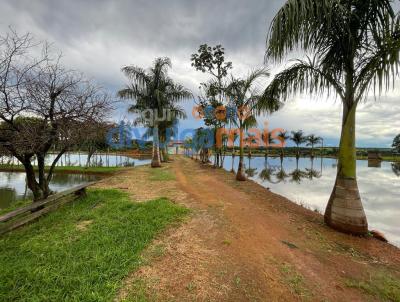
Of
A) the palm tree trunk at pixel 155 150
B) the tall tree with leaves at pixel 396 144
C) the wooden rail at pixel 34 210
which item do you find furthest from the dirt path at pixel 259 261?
the tall tree with leaves at pixel 396 144

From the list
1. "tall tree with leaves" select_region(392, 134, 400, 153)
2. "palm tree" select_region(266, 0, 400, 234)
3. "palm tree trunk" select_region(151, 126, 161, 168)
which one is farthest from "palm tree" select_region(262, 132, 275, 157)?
"palm tree" select_region(266, 0, 400, 234)

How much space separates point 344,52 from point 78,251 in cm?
605

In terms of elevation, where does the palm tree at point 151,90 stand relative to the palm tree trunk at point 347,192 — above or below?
above

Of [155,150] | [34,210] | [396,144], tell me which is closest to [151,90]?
[155,150]

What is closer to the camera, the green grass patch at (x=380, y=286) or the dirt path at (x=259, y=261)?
the dirt path at (x=259, y=261)

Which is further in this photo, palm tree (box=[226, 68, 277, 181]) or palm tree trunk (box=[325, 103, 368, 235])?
palm tree (box=[226, 68, 277, 181])

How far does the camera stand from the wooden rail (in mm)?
3641

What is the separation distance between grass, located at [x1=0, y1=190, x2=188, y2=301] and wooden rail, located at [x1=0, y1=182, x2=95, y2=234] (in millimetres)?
182

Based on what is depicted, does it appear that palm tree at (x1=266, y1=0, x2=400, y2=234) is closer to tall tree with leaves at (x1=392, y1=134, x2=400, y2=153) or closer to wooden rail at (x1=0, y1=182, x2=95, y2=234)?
wooden rail at (x1=0, y1=182, x2=95, y2=234)

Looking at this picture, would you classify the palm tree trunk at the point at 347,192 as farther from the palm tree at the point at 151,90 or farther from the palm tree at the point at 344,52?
the palm tree at the point at 151,90

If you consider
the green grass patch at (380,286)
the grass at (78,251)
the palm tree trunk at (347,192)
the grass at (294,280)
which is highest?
the palm tree trunk at (347,192)

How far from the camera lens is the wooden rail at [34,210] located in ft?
11.9

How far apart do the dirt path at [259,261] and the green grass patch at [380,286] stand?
0.06 ft

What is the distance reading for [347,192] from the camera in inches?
170
